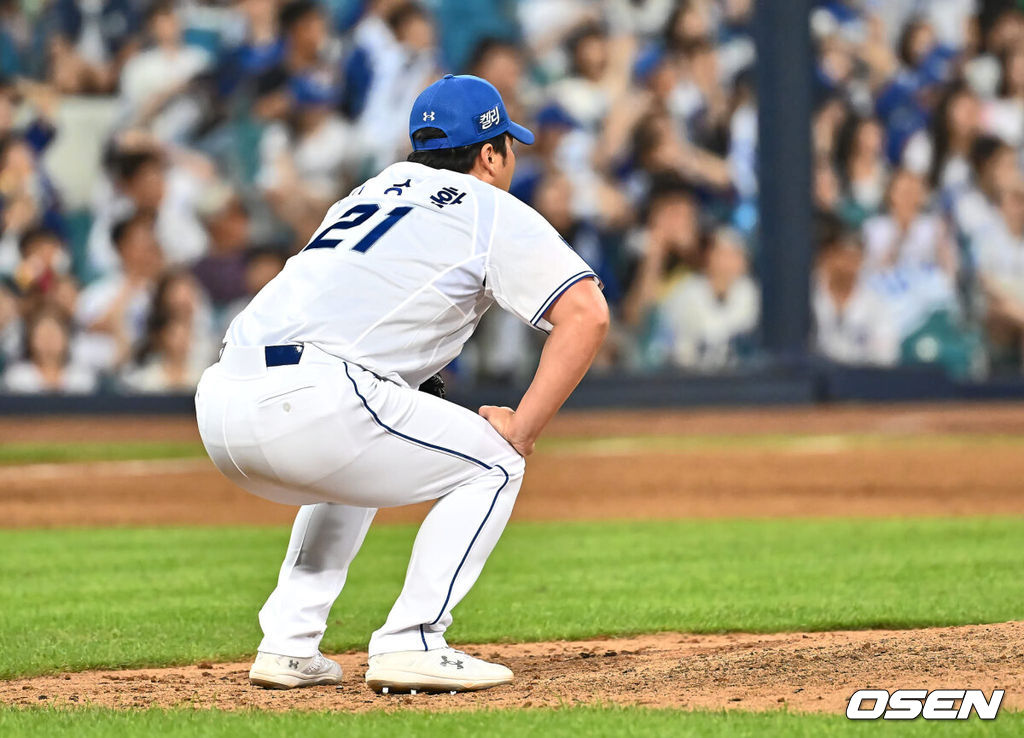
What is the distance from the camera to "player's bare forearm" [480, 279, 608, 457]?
3.51 metres

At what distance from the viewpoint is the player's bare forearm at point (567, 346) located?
3.51m

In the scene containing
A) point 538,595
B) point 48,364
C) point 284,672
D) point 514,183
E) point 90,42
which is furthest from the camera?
point 90,42

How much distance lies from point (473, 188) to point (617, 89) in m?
12.6

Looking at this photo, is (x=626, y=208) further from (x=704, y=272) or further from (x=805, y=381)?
(x=805, y=381)

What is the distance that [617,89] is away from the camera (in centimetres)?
1598

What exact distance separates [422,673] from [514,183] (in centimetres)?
1168

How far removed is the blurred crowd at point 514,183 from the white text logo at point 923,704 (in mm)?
11773

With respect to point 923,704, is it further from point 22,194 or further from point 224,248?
point 22,194

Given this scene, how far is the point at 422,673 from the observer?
359 cm

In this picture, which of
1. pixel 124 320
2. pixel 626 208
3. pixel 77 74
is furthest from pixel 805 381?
pixel 77 74

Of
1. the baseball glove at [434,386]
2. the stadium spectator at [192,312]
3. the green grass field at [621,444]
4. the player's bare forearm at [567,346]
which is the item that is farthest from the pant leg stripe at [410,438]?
the stadium spectator at [192,312]

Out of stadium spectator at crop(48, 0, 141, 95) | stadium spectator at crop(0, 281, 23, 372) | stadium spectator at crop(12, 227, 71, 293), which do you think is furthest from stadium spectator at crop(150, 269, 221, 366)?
stadium spectator at crop(48, 0, 141, 95)

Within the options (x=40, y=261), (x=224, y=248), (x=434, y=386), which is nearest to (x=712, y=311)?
(x=224, y=248)

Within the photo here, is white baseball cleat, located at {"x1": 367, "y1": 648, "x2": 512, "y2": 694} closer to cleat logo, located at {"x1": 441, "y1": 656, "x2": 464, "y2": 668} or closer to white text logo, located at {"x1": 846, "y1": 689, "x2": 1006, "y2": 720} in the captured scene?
cleat logo, located at {"x1": 441, "y1": 656, "x2": 464, "y2": 668}
